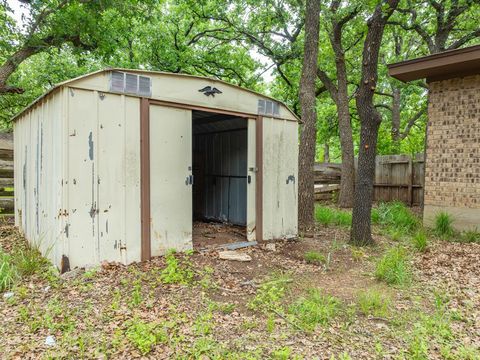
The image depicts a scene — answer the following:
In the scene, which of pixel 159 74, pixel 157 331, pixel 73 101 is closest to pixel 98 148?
pixel 73 101

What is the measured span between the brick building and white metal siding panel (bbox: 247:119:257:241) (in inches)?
126

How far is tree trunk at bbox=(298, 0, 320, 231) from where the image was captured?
6.56 meters

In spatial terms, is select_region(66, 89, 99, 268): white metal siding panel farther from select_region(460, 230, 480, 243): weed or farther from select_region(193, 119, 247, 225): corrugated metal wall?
select_region(460, 230, 480, 243): weed

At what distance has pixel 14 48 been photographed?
799cm

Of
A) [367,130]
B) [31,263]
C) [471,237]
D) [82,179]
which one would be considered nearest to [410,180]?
[471,237]

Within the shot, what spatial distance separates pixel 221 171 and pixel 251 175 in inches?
84.0

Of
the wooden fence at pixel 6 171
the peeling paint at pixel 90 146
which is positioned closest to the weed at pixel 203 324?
the peeling paint at pixel 90 146

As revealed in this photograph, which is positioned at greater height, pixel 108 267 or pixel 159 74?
pixel 159 74

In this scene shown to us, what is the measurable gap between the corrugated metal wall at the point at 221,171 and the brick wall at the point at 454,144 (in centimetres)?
376

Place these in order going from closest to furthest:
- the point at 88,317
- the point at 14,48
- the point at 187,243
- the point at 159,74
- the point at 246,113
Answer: the point at 88,317
the point at 159,74
the point at 187,243
the point at 246,113
the point at 14,48

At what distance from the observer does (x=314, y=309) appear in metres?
3.19

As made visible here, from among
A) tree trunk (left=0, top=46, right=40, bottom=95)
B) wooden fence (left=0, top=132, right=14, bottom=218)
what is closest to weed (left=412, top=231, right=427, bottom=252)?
wooden fence (left=0, top=132, right=14, bottom=218)

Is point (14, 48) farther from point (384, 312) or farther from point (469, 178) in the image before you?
point (469, 178)

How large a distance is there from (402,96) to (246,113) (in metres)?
12.4
